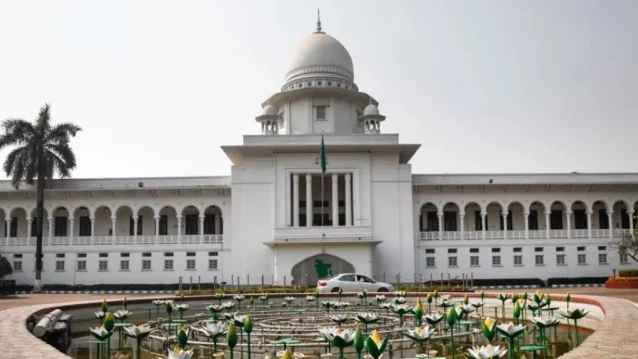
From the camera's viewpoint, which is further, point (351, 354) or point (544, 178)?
point (544, 178)

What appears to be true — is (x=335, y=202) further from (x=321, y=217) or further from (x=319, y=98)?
(x=319, y=98)

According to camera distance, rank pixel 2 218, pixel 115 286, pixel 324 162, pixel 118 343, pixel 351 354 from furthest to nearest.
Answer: pixel 2 218
pixel 115 286
pixel 324 162
pixel 118 343
pixel 351 354

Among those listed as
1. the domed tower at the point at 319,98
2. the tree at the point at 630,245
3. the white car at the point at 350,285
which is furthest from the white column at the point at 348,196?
the tree at the point at 630,245

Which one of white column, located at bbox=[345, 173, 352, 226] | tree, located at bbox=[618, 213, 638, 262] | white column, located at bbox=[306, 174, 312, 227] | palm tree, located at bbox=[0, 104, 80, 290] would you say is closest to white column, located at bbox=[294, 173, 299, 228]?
white column, located at bbox=[306, 174, 312, 227]

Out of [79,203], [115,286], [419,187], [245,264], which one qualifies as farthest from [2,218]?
[419,187]

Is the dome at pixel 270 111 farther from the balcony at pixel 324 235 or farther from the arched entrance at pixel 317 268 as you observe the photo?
the arched entrance at pixel 317 268

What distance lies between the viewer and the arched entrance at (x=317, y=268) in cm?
3922

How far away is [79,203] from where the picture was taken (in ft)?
143

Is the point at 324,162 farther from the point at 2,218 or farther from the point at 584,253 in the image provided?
the point at 2,218

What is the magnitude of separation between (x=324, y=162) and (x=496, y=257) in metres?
13.5

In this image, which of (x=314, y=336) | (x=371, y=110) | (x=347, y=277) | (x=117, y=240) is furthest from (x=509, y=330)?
(x=117, y=240)

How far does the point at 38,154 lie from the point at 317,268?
18.5 m

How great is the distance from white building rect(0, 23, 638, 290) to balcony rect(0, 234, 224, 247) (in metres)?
0.07

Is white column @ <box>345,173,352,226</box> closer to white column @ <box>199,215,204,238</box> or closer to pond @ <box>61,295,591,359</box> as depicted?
white column @ <box>199,215,204,238</box>
